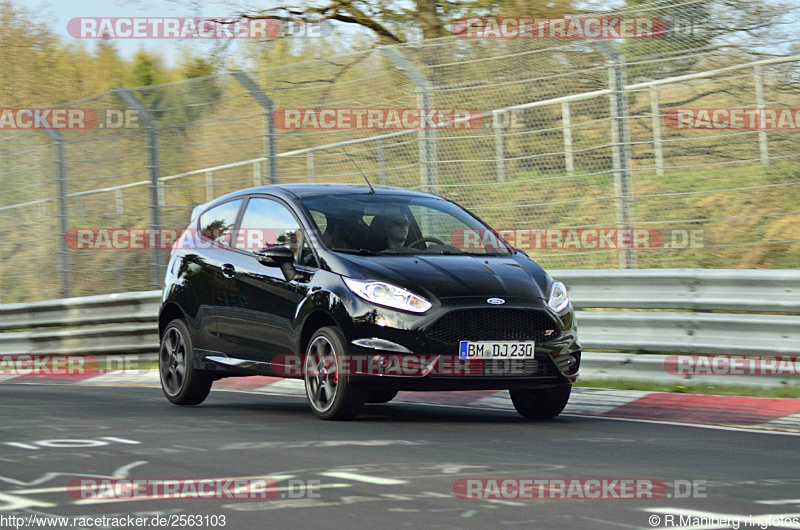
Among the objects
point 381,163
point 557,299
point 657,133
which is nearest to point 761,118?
point 657,133

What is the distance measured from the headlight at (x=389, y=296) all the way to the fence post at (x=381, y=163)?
5.78 meters

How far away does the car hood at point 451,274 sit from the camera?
345 inches

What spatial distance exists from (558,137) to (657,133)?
1244 mm

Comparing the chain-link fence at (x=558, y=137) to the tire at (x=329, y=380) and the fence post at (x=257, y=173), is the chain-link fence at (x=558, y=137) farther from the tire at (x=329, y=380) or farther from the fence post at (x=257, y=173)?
the tire at (x=329, y=380)

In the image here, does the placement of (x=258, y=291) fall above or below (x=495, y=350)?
above

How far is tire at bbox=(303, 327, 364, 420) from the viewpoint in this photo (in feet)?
28.8

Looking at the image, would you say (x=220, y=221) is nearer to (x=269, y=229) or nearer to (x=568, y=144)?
(x=269, y=229)

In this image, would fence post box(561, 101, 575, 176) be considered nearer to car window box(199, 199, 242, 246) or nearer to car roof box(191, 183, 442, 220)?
car roof box(191, 183, 442, 220)

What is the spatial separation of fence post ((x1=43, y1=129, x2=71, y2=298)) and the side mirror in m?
8.60

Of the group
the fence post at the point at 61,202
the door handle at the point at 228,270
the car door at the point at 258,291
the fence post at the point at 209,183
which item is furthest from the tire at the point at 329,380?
the fence post at the point at 61,202

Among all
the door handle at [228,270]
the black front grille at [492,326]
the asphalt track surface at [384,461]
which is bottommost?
the asphalt track surface at [384,461]

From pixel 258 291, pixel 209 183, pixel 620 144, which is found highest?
pixel 209 183

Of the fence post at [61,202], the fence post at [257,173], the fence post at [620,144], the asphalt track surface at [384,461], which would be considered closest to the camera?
the asphalt track surface at [384,461]

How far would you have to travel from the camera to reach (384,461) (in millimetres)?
6918
